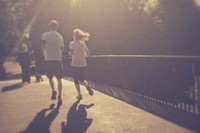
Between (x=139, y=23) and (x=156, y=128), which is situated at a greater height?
(x=139, y=23)

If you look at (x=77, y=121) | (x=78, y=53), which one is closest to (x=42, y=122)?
(x=77, y=121)

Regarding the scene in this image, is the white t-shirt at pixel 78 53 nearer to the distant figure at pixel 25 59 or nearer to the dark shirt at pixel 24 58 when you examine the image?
the distant figure at pixel 25 59

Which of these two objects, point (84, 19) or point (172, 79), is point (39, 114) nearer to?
point (172, 79)

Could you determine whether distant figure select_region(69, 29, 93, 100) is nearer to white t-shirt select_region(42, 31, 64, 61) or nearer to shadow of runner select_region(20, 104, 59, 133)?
white t-shirt select_region(42, 31, 64, 61)

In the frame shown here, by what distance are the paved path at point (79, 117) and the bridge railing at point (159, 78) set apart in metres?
0.84

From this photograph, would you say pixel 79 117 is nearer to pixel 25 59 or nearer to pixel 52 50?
pixel 52 50

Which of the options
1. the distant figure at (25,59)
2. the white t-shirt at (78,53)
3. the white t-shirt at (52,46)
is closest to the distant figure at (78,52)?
the white t-shirt at (78,53)

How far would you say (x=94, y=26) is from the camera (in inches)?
903

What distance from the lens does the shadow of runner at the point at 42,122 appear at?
19.6 feet

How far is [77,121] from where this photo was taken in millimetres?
6496

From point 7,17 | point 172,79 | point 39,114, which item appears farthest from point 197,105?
point 7,17

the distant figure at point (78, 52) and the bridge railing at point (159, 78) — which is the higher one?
the distant figure at point (78, 52)

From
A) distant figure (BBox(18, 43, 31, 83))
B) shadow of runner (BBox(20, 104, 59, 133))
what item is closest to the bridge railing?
shadow of runner (BBox(20, 104, 59, 133))

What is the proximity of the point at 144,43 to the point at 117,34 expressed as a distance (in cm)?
248
